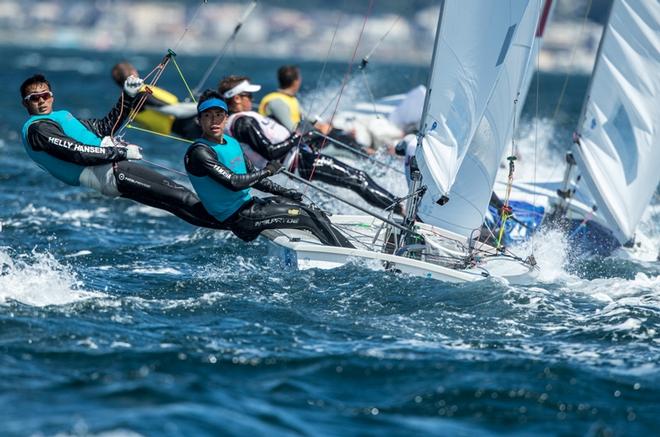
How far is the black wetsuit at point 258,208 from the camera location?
6.80 meters

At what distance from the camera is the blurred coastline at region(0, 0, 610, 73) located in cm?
9269

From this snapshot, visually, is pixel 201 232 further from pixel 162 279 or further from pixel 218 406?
pixel 218 406

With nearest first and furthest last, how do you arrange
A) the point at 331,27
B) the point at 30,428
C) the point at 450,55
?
the point at 30,428 < the point at 450,55 < the point at 331,27

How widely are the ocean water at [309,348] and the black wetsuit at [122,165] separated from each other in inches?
19.2

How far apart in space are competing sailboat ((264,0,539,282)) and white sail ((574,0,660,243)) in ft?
4.76

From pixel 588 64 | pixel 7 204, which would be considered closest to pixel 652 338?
pixel 7 204

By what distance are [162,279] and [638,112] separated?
3988 millimetres

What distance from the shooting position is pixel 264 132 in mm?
8617

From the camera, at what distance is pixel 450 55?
7.20 meters

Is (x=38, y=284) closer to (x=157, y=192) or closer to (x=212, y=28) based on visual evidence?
(x=157, y=192)

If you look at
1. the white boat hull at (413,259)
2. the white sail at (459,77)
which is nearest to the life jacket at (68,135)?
the white boat hull at (413,259)

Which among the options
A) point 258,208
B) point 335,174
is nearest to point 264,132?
point 335,174

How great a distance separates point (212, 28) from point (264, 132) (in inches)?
3654

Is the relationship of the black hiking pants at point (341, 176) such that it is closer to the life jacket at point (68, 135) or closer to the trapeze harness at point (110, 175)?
the trapeze harness at point (110, 175)
